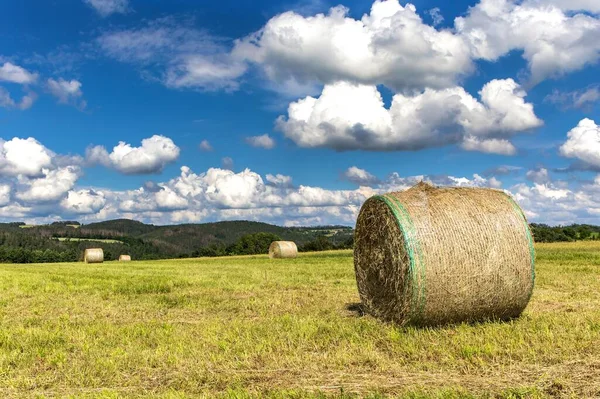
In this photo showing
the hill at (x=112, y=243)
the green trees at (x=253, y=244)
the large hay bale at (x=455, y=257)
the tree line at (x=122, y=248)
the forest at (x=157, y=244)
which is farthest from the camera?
the green trees at (x=253, y=244)

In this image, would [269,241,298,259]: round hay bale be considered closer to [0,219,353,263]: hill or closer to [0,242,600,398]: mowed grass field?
[0,219,353,263]: hill

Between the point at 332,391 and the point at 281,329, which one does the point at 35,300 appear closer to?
the point at 281,329

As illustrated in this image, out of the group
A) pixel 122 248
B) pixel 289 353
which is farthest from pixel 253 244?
pixel 289 353

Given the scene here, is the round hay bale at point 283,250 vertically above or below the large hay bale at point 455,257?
below

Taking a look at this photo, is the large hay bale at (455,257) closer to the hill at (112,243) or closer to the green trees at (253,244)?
the hill at (112,243)

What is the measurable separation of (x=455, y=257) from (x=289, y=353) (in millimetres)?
3383

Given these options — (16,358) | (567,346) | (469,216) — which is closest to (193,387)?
(16,358)

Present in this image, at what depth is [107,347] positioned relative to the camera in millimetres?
7945

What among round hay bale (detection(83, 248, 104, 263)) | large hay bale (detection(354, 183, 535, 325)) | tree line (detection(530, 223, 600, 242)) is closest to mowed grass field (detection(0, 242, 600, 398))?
large hay bale (detection(354, 183, 535, 325))

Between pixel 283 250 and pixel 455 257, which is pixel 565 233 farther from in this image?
pixel 455 257

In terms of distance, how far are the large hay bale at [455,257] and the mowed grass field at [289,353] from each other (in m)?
0.33

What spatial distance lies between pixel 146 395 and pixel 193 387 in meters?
0.53

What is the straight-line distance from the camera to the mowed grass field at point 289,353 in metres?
5.73

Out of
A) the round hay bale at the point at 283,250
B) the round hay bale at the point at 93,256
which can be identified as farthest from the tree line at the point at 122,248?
the round hay bale at the point at 93,256
